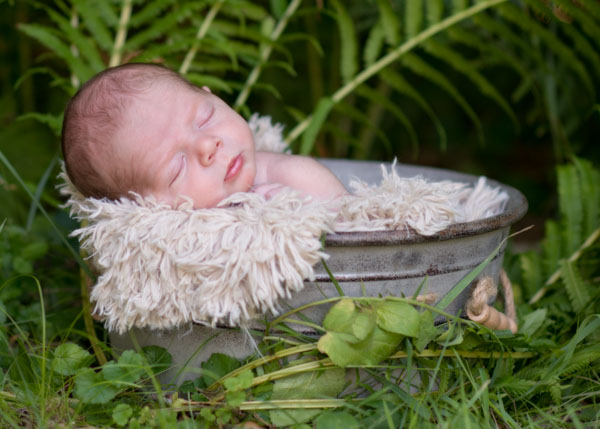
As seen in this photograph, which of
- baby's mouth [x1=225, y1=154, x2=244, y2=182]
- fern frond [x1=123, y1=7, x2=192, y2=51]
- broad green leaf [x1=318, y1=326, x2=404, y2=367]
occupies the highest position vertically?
fern frond [x1=123, y1=7, x2=192, y2=51]

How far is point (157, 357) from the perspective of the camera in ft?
3.83

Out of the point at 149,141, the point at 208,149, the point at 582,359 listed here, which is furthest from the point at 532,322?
the point at 149,141

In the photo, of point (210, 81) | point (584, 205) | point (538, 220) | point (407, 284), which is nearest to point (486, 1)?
point (584, 205)

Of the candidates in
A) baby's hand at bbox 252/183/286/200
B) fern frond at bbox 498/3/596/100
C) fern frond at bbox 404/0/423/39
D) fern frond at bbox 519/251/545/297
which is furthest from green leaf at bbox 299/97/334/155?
fern frond at bbox 519/251/545/297

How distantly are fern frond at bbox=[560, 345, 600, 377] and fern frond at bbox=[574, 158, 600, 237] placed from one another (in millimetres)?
568

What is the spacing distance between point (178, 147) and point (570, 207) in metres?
1.16

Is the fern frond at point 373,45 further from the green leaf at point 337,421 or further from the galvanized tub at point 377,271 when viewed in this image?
the green leaf at point 337,421

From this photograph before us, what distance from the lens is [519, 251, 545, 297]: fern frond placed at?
168cm

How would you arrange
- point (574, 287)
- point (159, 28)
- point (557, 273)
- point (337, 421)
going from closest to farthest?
point (337, 421) → point (574, 287) → point (557, 273) → point (159, 28)

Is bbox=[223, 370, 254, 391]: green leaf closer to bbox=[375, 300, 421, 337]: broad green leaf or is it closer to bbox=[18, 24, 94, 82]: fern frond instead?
bbox=[375, 300, 421, 337]: broad green leaf

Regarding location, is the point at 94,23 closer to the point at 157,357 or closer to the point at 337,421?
the point at 157,357

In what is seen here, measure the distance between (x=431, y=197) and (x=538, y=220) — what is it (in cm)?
213

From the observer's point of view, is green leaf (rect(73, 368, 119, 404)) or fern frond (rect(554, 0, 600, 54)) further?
fern frond (rect(554, 0, 600, 54))

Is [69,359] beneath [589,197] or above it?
beneath
